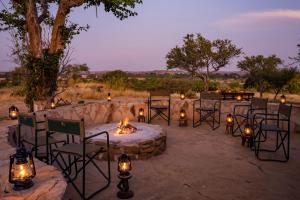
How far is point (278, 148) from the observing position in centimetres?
502

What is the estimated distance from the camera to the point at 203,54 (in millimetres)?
19531

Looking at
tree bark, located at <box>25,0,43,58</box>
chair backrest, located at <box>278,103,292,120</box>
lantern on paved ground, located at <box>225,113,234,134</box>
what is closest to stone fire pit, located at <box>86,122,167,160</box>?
lantern on paved ground, located at <box>225,113,234,134</box>

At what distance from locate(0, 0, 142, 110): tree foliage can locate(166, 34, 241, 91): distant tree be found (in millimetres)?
12463

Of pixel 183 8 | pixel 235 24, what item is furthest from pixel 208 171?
pixel 235 24

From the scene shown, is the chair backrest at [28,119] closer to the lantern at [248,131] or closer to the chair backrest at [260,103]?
the lantern at [248,131]

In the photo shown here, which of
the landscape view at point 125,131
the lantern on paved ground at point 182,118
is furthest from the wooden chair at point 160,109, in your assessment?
the lantern on paved ground at point 182,118

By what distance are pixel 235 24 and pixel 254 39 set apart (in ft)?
17.1

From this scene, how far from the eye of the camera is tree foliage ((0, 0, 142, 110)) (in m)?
6.68

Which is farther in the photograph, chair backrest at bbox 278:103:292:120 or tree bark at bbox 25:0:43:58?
tree bark at bbox 25:0:43:58

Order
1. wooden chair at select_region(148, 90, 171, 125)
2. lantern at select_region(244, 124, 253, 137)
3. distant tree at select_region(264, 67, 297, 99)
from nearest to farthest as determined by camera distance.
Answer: lantern at select_region(244, 124, 253, 137), wooden chair at select_region(148, 90, 171, 125), distant tree at select_region(264, 67, 297, 99)

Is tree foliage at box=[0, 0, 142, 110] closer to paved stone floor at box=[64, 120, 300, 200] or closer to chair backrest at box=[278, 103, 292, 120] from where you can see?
paved stone floor at box=[64, 120, 300, 200]

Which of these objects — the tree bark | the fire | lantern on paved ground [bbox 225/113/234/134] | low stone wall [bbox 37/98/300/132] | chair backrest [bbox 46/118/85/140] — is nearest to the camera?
chair backrest [bbox 46/118/85/140]

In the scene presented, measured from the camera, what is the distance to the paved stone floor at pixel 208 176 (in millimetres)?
3253

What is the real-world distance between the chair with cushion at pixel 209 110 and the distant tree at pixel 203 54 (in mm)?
11093
